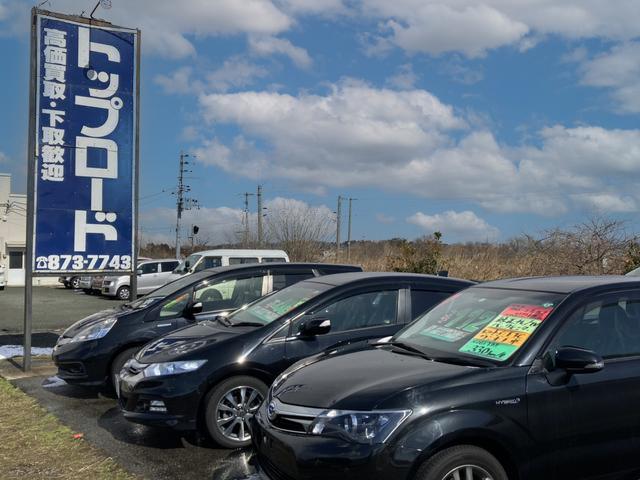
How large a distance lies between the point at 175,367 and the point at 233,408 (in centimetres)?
63

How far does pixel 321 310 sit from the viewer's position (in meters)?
5.96

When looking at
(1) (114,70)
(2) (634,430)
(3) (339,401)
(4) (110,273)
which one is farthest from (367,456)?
(1) (114,70)

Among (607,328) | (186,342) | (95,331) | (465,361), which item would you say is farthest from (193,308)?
(607,328)

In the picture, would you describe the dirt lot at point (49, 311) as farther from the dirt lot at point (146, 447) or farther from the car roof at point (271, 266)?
the dirt lot at point (146, 447)

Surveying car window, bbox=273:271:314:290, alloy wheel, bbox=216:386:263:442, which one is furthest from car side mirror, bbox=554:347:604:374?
car window, bbox=273:271:314:290

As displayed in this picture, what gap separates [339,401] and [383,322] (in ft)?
8.47

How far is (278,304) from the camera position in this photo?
6.37 meters

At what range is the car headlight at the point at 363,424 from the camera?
3.42 meters

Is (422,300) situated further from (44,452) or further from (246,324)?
(44,452)

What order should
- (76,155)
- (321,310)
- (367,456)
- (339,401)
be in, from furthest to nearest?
(76,155), (321,310), (339,401), (367,456)

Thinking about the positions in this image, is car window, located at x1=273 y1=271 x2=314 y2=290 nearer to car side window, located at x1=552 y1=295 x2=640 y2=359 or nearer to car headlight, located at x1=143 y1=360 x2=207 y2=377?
car headlight, located at x1=143 y1=360 x2=207 y2=377

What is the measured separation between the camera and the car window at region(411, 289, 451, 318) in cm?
630

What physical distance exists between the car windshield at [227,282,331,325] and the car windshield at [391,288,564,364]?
1487 mm

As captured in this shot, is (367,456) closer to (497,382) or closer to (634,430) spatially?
(497,382)
